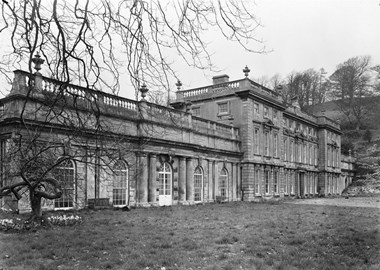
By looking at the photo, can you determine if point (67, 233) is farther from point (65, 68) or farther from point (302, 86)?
point (302, 86)

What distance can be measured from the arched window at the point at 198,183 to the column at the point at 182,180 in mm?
1989

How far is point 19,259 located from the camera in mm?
8367

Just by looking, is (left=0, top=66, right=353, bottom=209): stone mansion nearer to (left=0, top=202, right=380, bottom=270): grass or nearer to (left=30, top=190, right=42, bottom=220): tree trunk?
(left=30, top=190, right=42, bottom=220): tree trunk

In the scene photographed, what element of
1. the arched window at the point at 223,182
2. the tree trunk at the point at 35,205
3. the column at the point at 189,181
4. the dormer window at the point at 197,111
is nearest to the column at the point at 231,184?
the arched window at the point at 223,182

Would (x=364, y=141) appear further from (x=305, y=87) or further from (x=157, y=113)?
(x=157, y=113)

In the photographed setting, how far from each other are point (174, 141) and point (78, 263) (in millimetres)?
18129

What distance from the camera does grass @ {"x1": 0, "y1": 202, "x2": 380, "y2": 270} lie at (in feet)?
26.7

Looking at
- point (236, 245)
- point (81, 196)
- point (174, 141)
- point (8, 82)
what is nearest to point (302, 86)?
point (174, 141)

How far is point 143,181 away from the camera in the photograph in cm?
2391

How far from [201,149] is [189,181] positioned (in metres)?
2.79

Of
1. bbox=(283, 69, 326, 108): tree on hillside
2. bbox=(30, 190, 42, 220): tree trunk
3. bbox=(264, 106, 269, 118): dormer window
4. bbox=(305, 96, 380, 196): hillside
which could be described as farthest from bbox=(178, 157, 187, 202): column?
bbox=(283, 69, 326, 108): tree on hillside

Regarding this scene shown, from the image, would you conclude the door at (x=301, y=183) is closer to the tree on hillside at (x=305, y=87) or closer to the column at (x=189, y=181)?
the column at (x=189, y=181)

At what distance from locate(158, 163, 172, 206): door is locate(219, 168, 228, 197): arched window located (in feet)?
21.8

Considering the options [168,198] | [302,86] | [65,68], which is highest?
[302,86]
